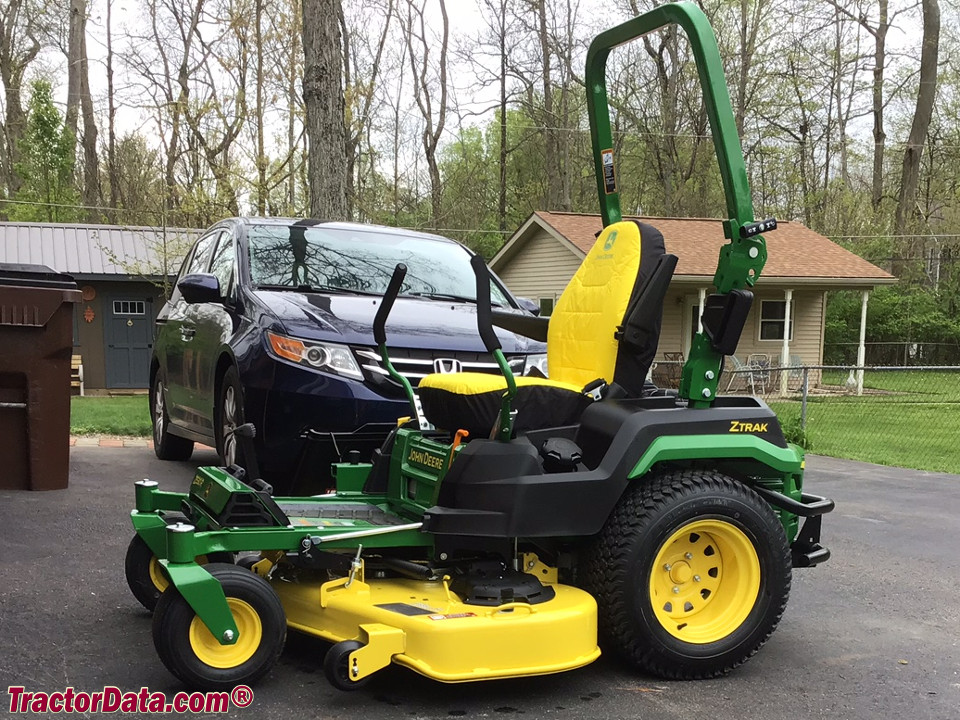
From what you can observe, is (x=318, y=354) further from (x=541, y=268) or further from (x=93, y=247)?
(x=541, y=268)

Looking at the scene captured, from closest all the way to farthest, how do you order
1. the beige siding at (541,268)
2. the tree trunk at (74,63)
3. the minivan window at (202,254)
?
the minivan window at (202,254)
the beige siding at (541,268)
the tree trunk at (74,63)

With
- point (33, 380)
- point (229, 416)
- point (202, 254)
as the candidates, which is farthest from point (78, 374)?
point (229, 416)

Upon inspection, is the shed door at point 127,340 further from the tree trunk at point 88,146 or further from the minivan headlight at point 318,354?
the minivan headlight at point 318,354

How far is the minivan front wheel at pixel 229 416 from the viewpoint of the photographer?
528 centimetres

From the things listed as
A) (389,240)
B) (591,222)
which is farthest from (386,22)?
(389,240)

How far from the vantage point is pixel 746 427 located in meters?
3.76

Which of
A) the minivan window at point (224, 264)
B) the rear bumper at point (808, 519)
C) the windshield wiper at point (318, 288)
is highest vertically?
the minivan window at point (224, 264)

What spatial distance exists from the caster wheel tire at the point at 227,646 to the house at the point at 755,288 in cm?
1869

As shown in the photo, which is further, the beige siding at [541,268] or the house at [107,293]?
the beige siding at [541,268]

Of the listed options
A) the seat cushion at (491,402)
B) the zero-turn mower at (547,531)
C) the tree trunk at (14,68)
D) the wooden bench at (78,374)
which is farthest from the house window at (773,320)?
the tree trunk at (14,68)

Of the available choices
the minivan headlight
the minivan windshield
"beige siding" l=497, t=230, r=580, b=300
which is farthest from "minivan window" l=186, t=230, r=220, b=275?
"beige siding" l=497, t=230, r=580, b=300

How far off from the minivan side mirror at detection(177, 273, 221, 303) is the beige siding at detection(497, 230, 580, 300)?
16.9 metres

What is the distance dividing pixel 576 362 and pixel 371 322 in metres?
1.60

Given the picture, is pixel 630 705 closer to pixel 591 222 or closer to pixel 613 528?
pixel 613 528
